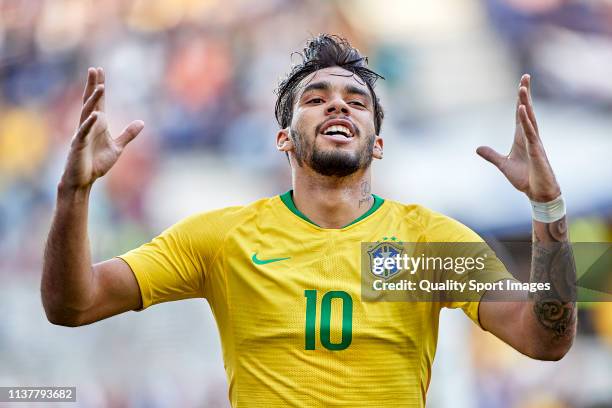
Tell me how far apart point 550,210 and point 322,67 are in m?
1.68

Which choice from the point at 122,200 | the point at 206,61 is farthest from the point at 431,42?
the point at 122,200

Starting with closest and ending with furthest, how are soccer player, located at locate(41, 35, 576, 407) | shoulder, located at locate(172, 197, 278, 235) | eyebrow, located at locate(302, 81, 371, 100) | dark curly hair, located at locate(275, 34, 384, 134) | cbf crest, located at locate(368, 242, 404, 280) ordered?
1. soccer player, located at locate(41, 35, 576, 407)
2. cbf crest, located at locate(368, 242, 404, 280)
3. shoulder, located at locate(172, 197, 278, 235)
4. eyebrow, located at locate(302, 81, 371, 100)
5. dark curly hair, located at locate(275, 34, 384, 134)

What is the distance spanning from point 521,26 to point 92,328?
5738 mm

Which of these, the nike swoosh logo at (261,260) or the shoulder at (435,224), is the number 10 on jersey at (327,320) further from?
the shoulder at (435,224)

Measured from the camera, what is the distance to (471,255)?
3.71m

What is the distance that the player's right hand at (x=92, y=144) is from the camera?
3293 mm

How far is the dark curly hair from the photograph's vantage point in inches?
179

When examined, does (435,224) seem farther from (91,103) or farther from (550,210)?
(91,103)

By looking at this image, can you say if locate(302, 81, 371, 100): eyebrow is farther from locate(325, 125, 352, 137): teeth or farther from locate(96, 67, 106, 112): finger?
locate(96, 67, 106, 112): finger

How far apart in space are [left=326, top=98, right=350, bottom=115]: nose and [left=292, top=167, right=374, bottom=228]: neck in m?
0.30

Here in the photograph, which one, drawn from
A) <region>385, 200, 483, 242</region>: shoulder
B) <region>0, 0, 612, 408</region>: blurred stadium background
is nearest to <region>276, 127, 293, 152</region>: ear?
<region>385, 200, 483, 242</region>: shoulder

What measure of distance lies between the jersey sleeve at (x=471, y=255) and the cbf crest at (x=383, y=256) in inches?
7.1

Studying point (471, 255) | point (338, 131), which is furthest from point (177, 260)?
point (471, 255)

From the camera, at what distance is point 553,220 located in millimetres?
3297
